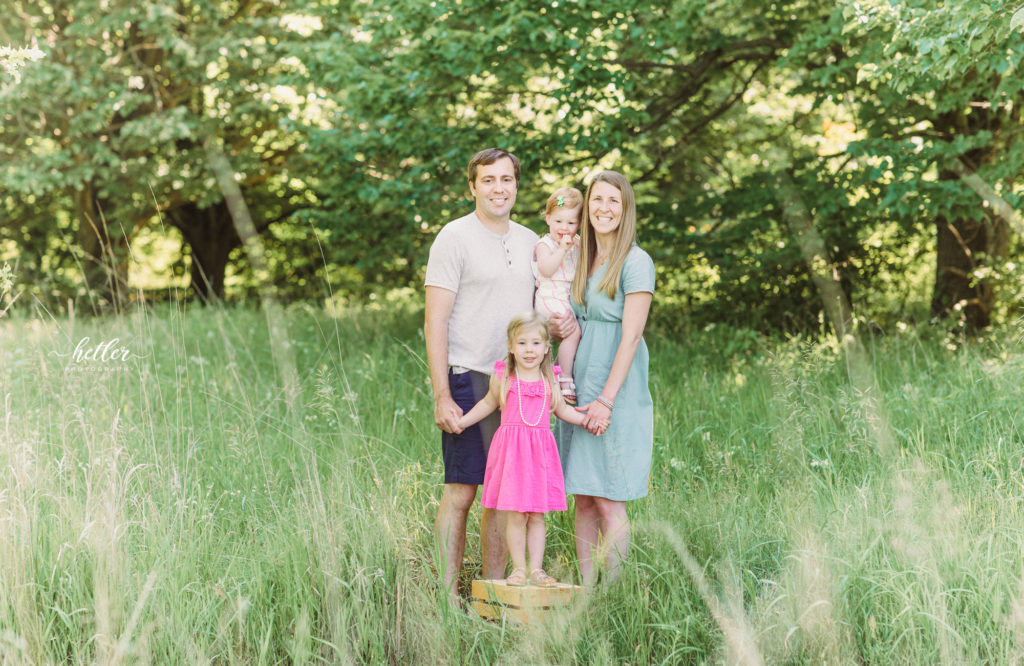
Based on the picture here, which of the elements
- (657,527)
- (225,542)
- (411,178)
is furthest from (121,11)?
(657,527)

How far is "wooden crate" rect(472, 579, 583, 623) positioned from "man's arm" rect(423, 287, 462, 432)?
26.6 inches

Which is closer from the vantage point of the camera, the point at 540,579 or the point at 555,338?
the point at 540,579

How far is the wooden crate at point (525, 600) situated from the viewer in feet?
10.8

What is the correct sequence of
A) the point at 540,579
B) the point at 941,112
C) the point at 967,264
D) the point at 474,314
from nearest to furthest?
the point at 540,579 < the point at 474,314 < the point at 941,112 < the point at 967,264

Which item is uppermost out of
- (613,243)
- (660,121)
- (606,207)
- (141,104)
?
(141,104)

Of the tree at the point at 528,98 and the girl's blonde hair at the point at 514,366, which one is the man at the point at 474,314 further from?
the tree at the point at 528,98

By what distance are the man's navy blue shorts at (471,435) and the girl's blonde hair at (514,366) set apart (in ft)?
0.48

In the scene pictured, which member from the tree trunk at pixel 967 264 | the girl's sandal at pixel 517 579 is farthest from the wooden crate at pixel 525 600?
the tree trunk at pixel 967 264

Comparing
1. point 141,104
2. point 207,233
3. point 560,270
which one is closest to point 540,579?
point 560,270

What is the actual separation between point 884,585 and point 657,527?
3.28 feet

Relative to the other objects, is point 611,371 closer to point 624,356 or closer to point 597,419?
point 624,356

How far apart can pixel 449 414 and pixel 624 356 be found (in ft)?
2.46

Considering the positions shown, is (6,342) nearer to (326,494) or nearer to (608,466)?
(326,494)

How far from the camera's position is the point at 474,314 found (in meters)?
3.71
